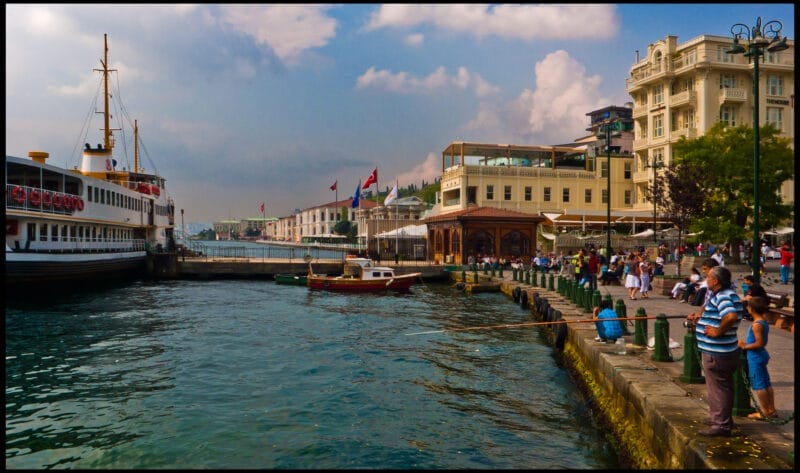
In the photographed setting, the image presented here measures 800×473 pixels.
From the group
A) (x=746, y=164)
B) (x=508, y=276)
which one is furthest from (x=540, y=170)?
(x=746, y=164)

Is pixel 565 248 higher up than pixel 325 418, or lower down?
higher up

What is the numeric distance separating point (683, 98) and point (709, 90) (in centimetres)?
209

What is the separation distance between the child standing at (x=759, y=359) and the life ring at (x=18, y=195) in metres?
29.2

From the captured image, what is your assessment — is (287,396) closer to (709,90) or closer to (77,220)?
(77,220)

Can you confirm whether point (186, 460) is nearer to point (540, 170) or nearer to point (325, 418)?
point (325, 418)

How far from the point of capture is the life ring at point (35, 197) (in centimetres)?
2641

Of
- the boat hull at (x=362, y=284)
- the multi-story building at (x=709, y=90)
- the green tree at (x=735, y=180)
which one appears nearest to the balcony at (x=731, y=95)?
the multi-story building at (x=709, y=90)

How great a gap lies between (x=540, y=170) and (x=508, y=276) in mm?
20647

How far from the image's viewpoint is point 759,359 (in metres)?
6.79

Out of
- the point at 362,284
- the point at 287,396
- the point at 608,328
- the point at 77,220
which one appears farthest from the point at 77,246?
the point at 608,328

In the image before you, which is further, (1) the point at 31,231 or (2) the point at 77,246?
(2) the point at 77,246

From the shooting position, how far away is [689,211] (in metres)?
29.3

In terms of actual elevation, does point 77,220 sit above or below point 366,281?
above


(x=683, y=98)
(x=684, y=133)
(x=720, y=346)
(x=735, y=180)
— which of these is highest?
(x=683, y=98)
